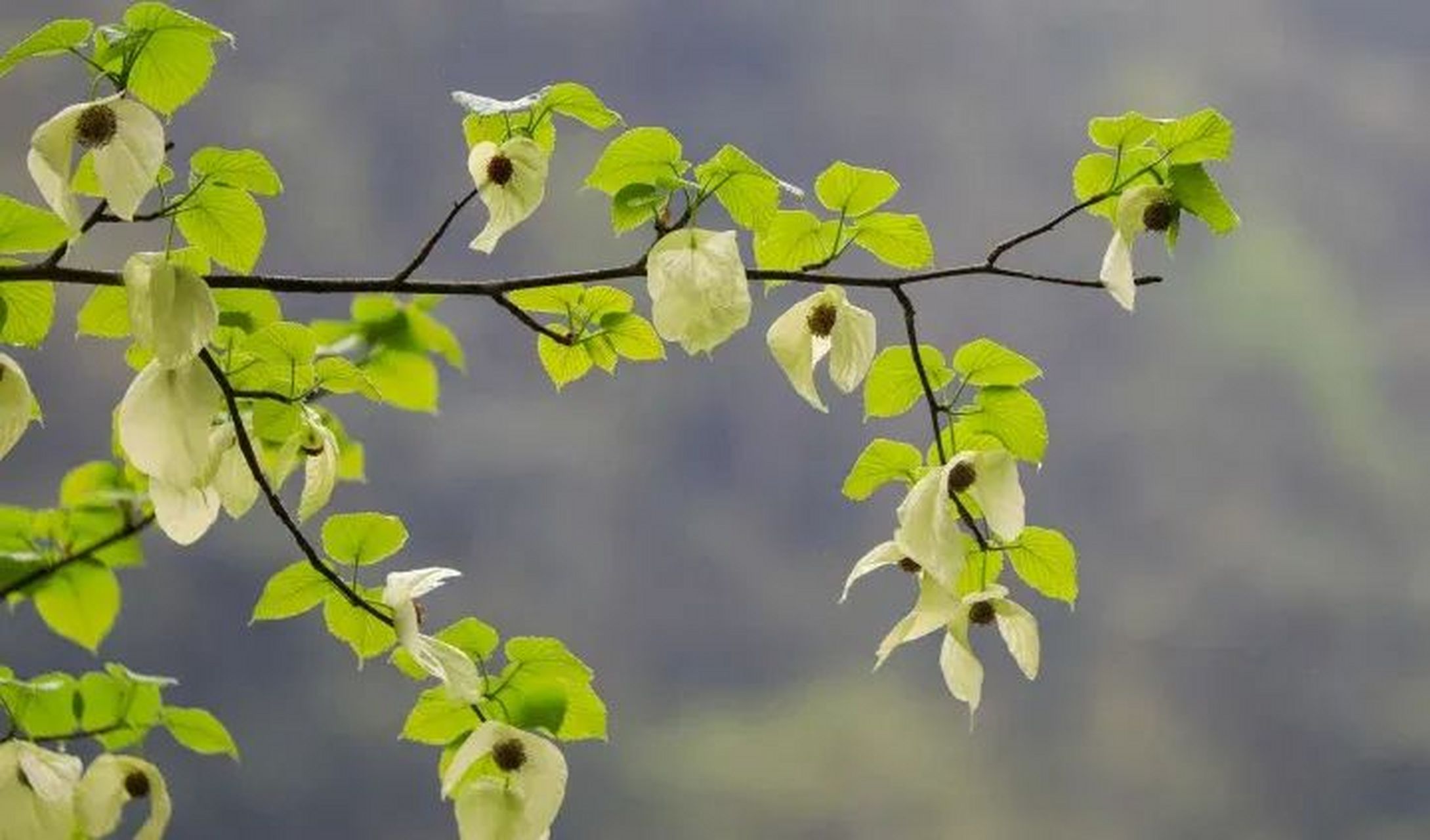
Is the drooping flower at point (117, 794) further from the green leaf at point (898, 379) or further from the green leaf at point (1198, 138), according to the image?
the green leaf at point (1198, 138)

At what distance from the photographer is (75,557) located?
0.87 metres

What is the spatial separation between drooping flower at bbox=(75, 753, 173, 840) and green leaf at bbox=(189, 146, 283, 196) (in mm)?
272

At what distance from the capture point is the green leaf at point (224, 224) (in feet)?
2.00

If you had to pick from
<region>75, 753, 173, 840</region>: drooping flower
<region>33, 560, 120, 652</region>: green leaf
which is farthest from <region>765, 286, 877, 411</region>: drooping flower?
<region>33, 560, 120, 652</region>: green leaf

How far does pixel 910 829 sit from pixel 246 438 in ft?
5.34

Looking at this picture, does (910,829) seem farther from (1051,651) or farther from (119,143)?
(119,143)

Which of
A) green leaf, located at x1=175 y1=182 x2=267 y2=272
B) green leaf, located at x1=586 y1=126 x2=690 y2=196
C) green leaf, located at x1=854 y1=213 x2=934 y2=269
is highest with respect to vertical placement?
green leaf, located at x1=854 y1=213 x2=934 y2=269

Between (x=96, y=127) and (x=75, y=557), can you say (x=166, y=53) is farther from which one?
(x=75, y=557)

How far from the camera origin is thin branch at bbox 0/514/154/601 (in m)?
0.83

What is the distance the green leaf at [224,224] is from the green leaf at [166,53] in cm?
5

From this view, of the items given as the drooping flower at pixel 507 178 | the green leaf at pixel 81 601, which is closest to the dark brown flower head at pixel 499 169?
the drooping flower at pixel 507 178

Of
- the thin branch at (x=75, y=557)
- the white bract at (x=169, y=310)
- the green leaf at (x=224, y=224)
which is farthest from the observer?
the thin branch at (x=75, y=557)

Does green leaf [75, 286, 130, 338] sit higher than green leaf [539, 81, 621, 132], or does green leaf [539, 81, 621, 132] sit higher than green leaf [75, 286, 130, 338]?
green leaf [539, 81, 621, 132]

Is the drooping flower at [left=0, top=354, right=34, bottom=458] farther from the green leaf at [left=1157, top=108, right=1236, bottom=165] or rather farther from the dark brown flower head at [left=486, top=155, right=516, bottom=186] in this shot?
the green leaf at [left=1157, top=108, right=1236, bottom=165]
